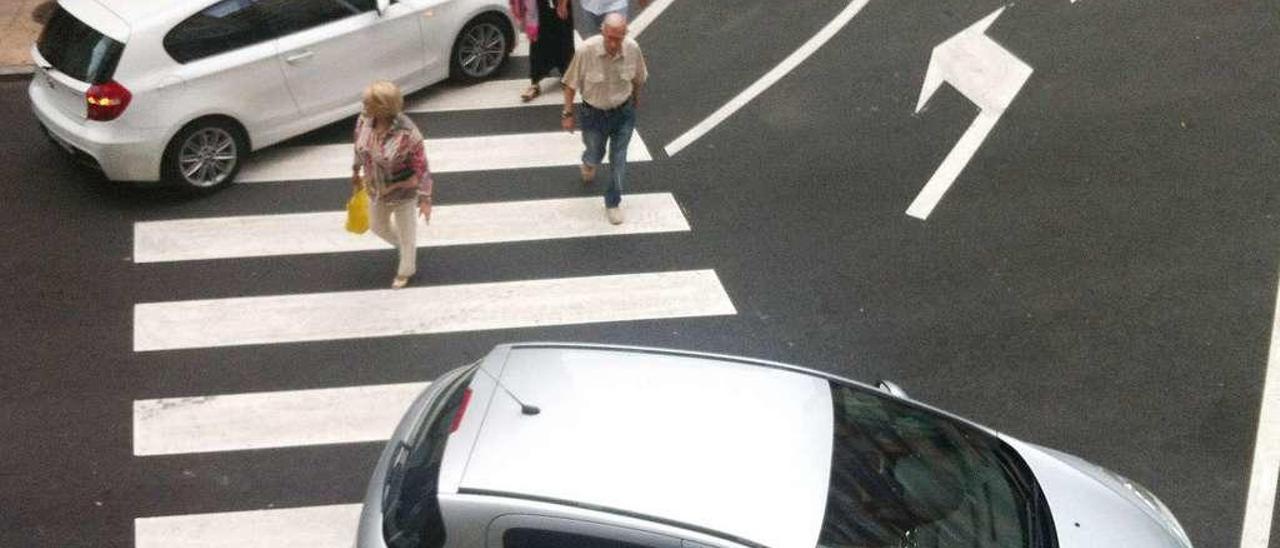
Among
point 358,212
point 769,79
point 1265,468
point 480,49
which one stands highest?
point 358,212

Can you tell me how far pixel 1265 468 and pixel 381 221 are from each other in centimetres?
602

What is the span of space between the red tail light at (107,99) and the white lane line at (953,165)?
619cm

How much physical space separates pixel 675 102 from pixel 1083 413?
5.19 metres

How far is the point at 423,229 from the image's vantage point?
10211 millimetres

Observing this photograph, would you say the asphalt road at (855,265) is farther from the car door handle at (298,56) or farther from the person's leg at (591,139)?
the car door handle at (298,56)

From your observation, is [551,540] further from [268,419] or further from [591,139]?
[591,139]

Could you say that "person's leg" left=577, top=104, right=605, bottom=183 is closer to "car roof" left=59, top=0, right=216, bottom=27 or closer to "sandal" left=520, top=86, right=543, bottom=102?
"sandal" left=520, top=86, right=543, bottom=102

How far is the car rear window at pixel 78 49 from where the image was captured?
9.77 m

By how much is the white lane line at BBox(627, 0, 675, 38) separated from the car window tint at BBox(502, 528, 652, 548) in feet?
29.8

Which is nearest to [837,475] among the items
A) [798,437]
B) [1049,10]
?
[798,437]

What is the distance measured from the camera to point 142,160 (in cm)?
995

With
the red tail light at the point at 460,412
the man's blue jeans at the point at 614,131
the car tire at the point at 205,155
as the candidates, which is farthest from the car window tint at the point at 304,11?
the red tail light at the point at 460,412

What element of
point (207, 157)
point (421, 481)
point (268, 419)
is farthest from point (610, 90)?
point (421, 481)

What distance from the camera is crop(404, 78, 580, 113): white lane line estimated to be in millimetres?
12117
